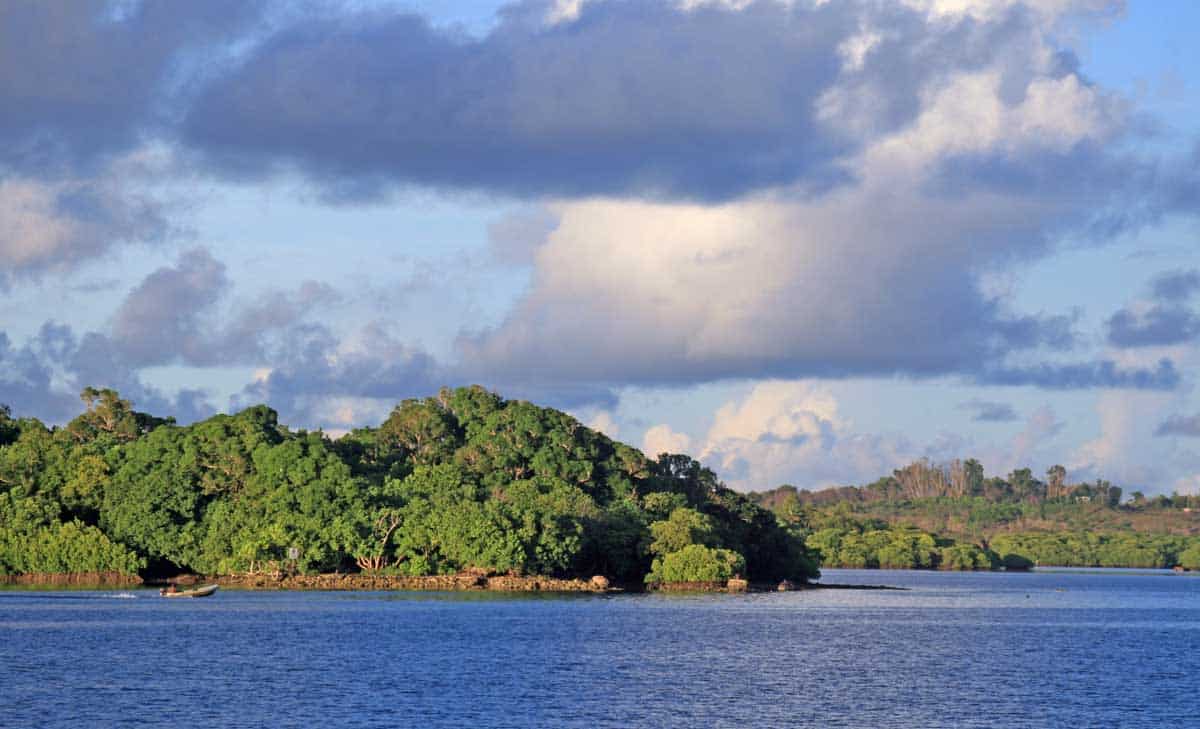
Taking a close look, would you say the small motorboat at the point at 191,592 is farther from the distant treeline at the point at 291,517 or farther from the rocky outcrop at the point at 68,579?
the rocky outcrop at the point at 68,579

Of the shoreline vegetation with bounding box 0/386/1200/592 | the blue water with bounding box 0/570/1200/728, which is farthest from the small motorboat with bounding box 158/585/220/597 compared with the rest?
the shoreline vegetation with bounding box 0/386/1200/592

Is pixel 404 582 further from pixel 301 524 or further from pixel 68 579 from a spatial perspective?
pixel 68 579

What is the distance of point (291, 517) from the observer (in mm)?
159625

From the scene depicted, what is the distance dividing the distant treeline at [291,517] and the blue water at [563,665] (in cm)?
1578

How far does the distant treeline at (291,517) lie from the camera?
159 m

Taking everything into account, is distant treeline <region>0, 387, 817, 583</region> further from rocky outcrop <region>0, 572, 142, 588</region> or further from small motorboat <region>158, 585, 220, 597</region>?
small motorboat <region>158, 585, 220, 597</region>

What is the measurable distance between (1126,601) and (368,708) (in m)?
141

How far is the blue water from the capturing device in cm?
6931

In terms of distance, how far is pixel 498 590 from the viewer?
162750mm

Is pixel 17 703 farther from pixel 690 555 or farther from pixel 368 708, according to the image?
pixel 690 555

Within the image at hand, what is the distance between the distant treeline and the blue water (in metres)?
15.8

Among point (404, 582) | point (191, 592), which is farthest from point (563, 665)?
point (404, 582)

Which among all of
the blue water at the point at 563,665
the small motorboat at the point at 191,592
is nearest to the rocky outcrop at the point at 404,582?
the small motorboat at the point at 191,592

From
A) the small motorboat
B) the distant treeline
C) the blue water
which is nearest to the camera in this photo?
the blue water
